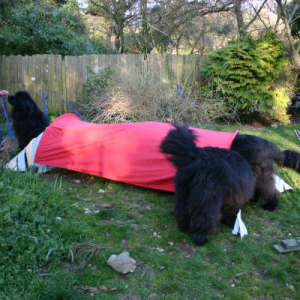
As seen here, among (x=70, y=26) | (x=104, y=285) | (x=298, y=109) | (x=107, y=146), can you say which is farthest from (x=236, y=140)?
(x=70, y=26)

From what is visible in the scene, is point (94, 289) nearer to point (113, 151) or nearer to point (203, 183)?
point (203, 183)

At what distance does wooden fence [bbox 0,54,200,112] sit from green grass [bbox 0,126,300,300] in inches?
255

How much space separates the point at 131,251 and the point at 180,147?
1284 millimetres

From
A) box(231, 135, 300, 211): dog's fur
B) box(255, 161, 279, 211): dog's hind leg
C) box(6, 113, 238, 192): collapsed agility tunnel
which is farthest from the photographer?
box(6, 113, 238, 192): collapsed agility tunnel

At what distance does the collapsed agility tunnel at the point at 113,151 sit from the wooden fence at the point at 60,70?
5.44 meters

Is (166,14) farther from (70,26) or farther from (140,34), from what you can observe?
(70,26)

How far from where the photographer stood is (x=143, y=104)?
26.1 ft

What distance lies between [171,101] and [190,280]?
601 centimetres

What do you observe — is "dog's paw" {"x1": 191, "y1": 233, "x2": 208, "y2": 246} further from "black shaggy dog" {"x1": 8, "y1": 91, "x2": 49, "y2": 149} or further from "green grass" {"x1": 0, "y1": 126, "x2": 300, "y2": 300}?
"black shaggy dog" {"x1": 8, "y1": 91, "x2": 49, "y2": 149}

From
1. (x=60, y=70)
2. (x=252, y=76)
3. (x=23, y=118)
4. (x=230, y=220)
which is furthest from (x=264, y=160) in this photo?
(x=60, y=70)

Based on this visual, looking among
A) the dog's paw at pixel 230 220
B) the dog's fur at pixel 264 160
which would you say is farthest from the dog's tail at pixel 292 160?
the dog's paw at pixel 230 220

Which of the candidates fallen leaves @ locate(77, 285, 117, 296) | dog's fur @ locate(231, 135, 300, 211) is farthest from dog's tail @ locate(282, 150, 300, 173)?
fallen leaves @ locate(77, 285, 117, 296)

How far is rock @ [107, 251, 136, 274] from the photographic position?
8.87 feet

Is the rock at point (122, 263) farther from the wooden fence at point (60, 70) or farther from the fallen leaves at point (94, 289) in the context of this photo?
the wooden fence at point (60, 70)
